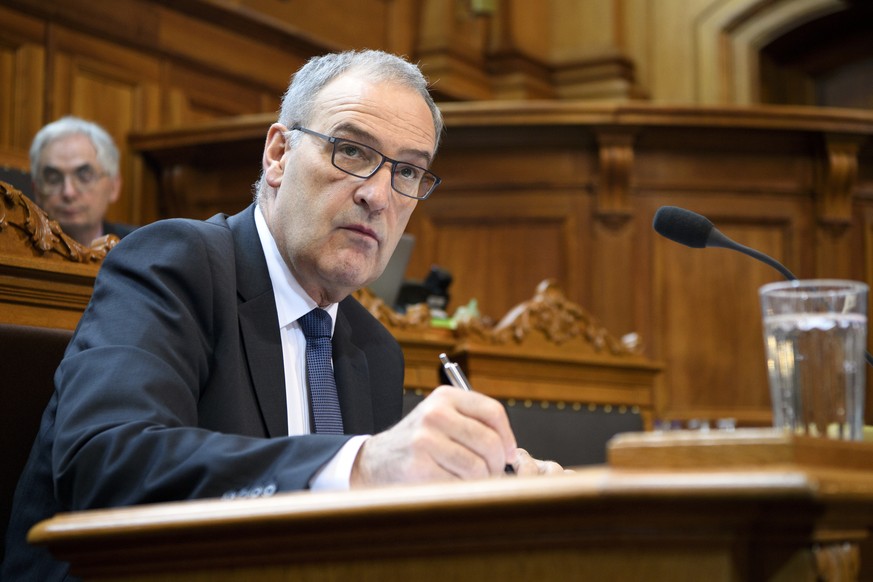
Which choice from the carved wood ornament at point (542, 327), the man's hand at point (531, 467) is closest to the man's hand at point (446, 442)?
the man's hand at point (531, 467)

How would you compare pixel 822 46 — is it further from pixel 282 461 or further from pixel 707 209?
pixel 282 461

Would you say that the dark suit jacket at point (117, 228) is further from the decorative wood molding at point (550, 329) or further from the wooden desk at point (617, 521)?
the wooden desk at point (617, 521)

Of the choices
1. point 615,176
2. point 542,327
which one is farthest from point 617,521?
point 615,176

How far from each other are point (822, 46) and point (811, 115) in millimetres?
2754

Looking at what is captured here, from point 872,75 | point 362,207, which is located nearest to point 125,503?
point 362,207

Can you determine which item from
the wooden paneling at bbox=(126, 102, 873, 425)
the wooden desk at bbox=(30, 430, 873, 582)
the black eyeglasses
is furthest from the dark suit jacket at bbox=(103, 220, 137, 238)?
the wooden desk at bbox=(30, 430, 873, 582)

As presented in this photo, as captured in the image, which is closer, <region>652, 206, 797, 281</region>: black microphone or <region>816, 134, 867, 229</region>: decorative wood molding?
<region>652, 206, 797, 281</region>: black microphone

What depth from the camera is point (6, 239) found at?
1910mm

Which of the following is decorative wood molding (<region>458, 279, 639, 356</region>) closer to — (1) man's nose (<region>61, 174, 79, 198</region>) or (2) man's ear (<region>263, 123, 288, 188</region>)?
(2) man's ear (<region>263, 123, 288, 188</region>)

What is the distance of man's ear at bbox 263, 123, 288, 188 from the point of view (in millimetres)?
1971

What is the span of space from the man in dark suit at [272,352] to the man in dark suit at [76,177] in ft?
7.70

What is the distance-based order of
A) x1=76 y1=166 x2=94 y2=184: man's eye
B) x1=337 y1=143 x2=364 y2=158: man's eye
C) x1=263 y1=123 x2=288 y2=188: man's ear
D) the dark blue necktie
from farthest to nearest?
1. x1=76 y1=166 x2=94 y2=184: man's eye
2. x1=263 y1=123 x2=288 y2=188: man's ear
3. x1=337 y1=143 x2=364 y2=158: man's eye
4. the dark blue necktie

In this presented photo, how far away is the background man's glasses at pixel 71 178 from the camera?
4219 mm

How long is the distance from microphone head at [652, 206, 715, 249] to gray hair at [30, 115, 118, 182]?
3022 millimetres
